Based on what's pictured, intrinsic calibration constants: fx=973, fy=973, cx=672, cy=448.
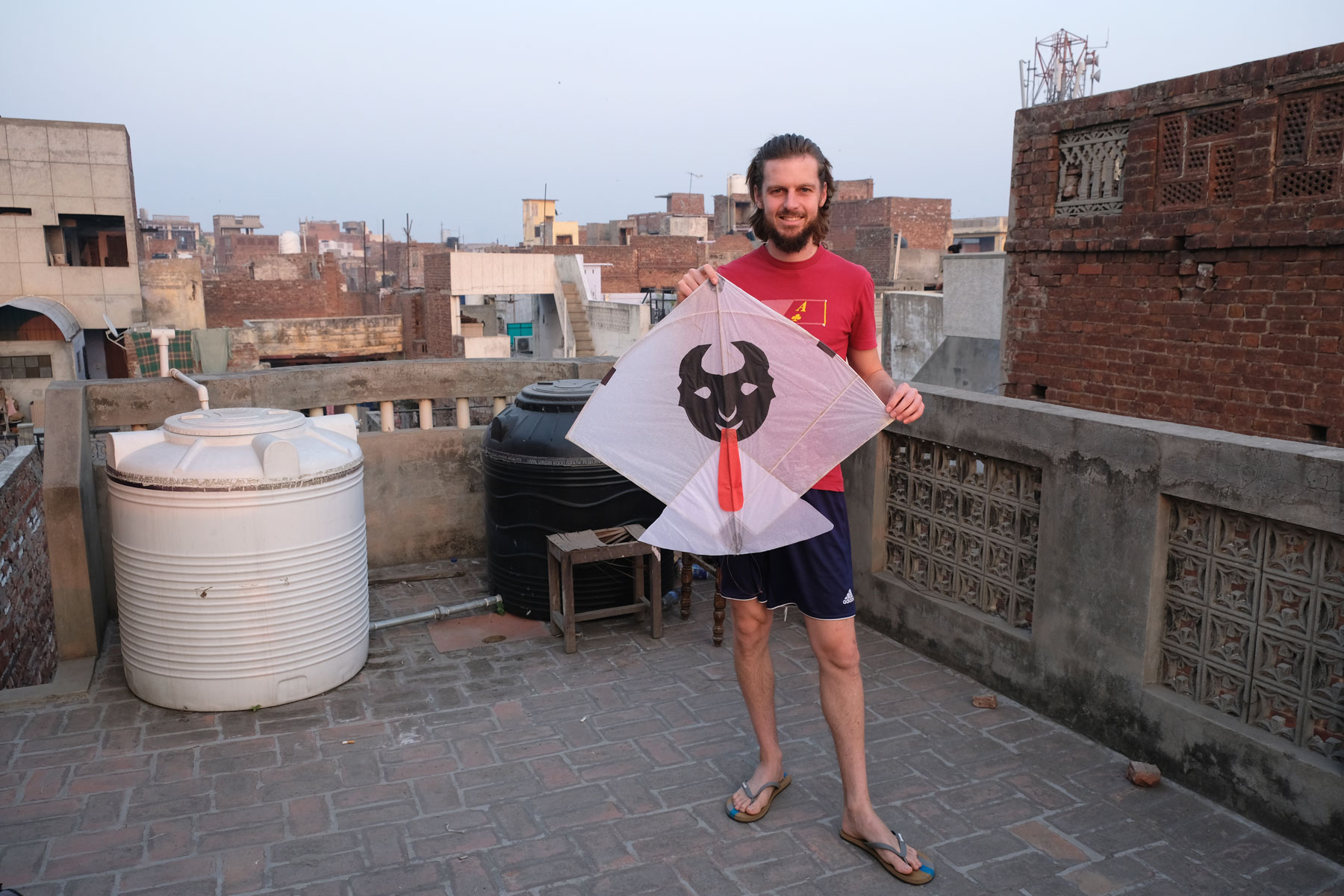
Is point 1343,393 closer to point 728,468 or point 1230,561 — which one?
point 1230,561

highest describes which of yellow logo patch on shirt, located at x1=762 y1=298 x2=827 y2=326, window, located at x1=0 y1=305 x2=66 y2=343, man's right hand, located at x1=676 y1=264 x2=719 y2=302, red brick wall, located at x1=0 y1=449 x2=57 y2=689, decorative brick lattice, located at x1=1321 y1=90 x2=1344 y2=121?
decorative brick lattice, located at x1=1321 y1=90 x2=1344 y2=121

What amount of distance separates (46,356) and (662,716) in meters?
29.1

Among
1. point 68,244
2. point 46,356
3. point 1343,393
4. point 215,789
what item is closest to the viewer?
point 215,789

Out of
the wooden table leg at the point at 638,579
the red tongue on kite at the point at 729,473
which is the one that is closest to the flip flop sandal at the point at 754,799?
the red tongue on kite at the point at 729,473

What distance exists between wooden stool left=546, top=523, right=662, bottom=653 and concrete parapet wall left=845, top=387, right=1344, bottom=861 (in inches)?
54.4

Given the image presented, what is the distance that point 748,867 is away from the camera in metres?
3.38

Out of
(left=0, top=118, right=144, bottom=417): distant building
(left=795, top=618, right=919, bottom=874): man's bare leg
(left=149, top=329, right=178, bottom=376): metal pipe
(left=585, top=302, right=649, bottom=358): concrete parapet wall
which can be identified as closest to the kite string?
(left=795, top=618, right=919, bottom=874): man's bare leg

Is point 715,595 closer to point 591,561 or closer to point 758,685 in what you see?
point 591,561

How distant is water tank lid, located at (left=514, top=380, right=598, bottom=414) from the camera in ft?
19.1

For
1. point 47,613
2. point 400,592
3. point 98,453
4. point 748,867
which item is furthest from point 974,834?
point 47,613

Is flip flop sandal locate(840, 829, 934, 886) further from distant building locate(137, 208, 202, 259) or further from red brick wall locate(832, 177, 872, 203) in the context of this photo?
distant building locate(137, 208, 202, 259)

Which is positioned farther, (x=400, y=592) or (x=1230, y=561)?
(x=400, y=592)

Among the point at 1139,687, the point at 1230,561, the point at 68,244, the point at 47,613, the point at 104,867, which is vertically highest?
the point at 68,244

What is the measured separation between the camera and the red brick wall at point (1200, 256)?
6664 mm
